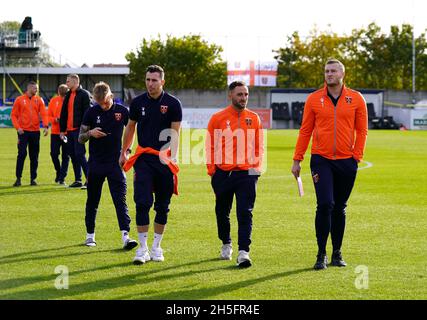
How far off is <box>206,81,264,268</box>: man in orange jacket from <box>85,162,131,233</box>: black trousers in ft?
5.07

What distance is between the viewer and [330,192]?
9.88 metres

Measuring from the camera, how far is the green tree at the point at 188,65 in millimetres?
96938

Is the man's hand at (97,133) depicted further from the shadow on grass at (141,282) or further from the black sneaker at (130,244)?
A: the shadow on grass at (141,282)

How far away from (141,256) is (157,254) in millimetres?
278

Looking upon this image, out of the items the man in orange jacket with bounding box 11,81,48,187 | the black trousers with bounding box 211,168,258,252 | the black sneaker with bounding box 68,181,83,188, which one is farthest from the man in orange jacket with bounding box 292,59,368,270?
the man in orange jacket with bounding box 11,81,48,187

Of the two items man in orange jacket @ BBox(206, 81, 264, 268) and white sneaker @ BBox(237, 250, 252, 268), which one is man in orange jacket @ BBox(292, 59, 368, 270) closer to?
man in orange jacket @ BBox(206, 81, 264, 268)

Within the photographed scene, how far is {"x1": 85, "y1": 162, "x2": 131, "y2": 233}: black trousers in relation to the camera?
37.8ft

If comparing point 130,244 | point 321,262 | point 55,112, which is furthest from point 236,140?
point 55,112

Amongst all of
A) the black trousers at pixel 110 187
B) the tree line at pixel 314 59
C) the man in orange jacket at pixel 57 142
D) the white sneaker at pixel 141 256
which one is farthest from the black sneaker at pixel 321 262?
the tree line at pixel 314 59

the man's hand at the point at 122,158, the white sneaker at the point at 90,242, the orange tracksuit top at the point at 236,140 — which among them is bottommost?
the white sneaker at the point at 90,242

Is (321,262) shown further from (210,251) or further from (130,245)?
(130,245)

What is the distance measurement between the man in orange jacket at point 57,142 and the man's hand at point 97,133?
309 inches
